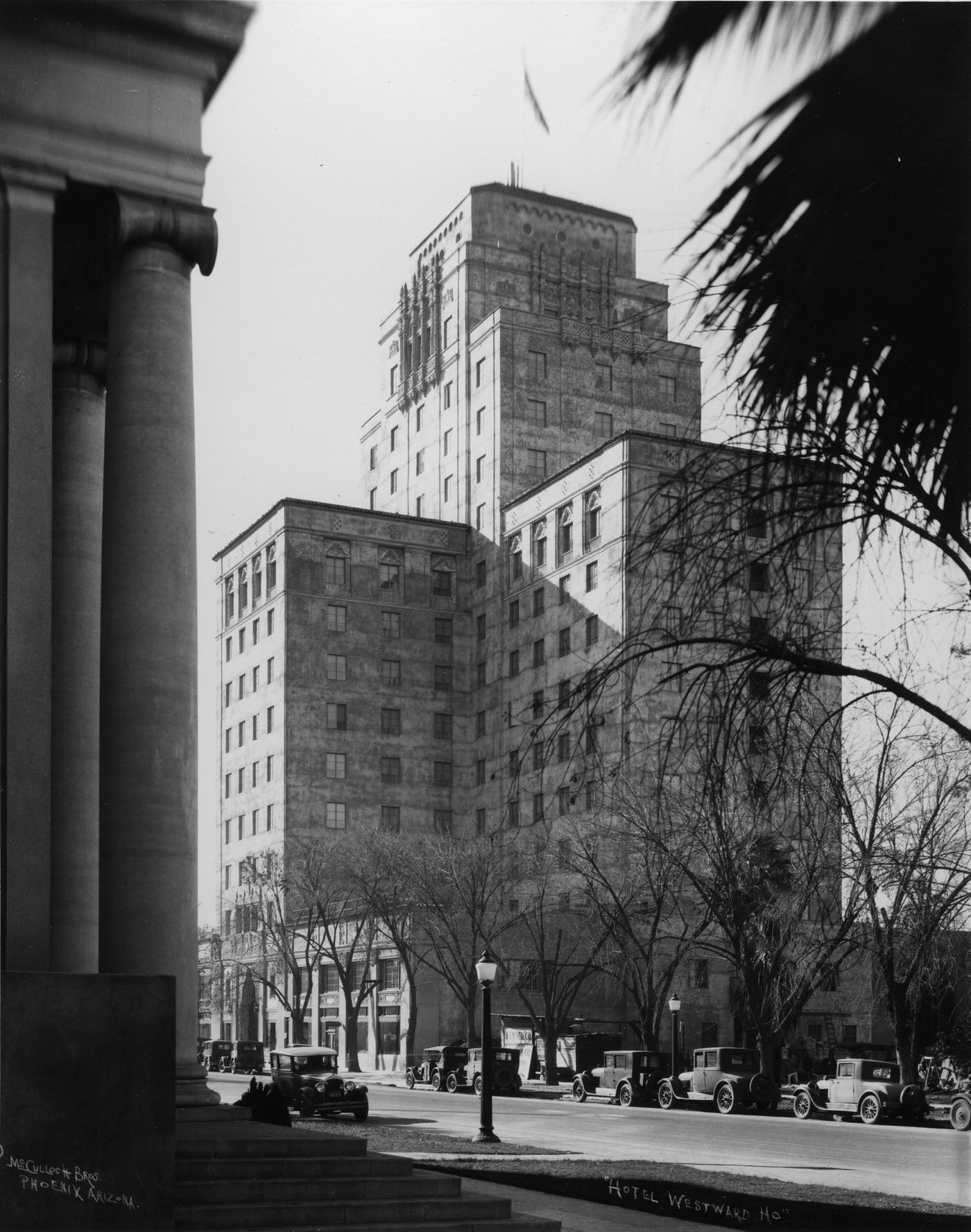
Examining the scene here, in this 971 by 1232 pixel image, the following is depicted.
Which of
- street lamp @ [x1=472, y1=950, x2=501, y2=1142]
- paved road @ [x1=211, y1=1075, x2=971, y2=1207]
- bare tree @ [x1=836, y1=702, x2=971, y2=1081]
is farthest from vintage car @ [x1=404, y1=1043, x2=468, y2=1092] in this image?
street lamp @ [x1=472, y1=950, x2=501, y2=1142]

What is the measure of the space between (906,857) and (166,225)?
2271 cm

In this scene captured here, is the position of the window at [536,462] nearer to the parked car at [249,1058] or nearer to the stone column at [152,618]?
the parked car at [249,1058]

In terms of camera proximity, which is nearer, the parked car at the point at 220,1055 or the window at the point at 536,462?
the window at the point at 536,462

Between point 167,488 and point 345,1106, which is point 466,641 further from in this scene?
point 167,488

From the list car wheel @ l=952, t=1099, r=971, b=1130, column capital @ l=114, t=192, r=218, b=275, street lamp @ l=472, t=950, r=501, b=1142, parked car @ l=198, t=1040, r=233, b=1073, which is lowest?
parked car @ l=198, t=1040, r=233, b=1073

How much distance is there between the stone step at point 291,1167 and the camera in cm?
1395

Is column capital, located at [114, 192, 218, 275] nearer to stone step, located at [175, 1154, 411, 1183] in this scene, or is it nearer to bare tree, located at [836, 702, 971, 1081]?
stone step, located at [175, 1154, 411, 1183]

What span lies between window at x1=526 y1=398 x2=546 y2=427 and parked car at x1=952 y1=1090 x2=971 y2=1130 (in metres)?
37.8

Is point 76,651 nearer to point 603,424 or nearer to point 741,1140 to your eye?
point 741,1140

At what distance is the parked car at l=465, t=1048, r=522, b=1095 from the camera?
175ft

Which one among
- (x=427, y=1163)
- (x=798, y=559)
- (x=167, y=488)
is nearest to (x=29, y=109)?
(x=167, y=488)

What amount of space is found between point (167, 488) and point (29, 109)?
431cm

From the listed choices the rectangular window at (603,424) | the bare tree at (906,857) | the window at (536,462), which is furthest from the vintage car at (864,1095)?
the window at (536,462)

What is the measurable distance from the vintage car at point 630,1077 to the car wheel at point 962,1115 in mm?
15305
